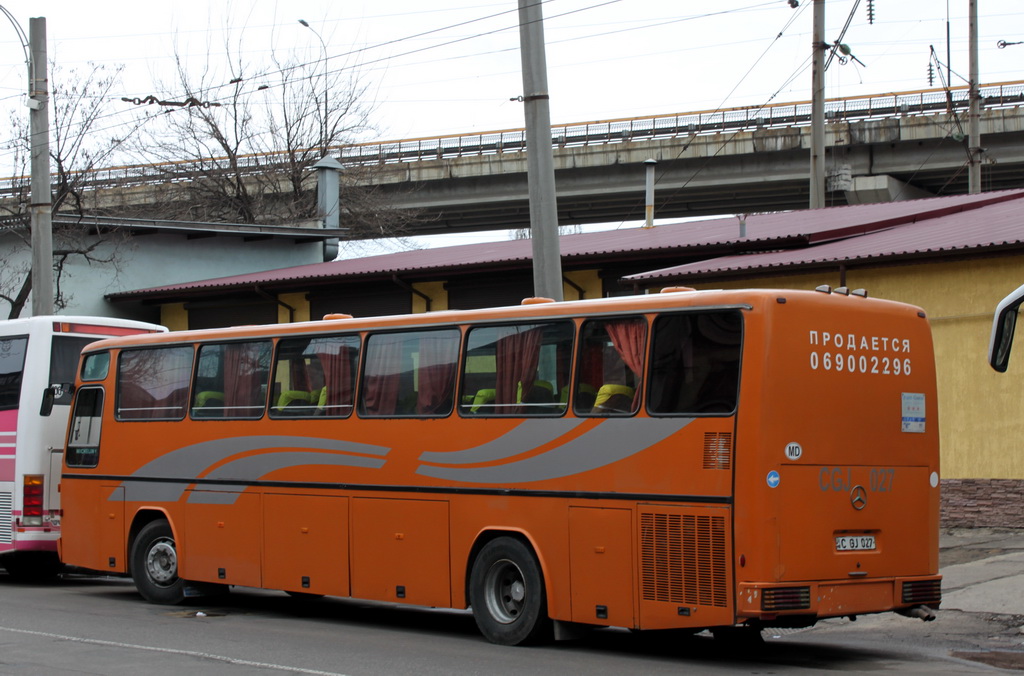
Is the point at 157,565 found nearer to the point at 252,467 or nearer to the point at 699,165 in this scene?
the point at 252,467

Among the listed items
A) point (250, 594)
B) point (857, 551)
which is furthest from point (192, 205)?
point (857, 551)

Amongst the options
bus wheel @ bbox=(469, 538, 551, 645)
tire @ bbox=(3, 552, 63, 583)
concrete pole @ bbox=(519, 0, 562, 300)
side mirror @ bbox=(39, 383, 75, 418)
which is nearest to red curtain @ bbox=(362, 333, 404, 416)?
bus wheel @ bbox=(469, 538, 551, 645)

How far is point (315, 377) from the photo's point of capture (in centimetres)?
1298

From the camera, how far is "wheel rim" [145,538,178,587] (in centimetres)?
1432

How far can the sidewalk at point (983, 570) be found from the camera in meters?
12.4

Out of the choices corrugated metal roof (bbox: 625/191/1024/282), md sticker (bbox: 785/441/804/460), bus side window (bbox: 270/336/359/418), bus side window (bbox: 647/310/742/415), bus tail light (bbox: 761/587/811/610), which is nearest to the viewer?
bus tail light (bbox: 761/587/811/610)

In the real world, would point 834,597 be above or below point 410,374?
below

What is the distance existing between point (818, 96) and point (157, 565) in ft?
63.4

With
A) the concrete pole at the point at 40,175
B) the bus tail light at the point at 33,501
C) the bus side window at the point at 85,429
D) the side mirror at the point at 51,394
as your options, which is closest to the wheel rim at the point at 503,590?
the bus side window at the point at 85,429

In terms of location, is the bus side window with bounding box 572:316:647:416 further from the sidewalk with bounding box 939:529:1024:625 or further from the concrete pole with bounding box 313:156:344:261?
the concrete pole with bounding box 313:156:344:261

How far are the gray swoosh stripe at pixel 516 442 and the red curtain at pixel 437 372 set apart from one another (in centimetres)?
45

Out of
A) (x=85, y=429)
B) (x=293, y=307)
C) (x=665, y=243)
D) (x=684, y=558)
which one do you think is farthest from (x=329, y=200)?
(x=684, y=558)

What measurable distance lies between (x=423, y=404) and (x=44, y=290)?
35.2 feet

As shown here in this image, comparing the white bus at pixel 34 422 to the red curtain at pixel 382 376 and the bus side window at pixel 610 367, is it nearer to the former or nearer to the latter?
the red curtain at pixel 382 376
